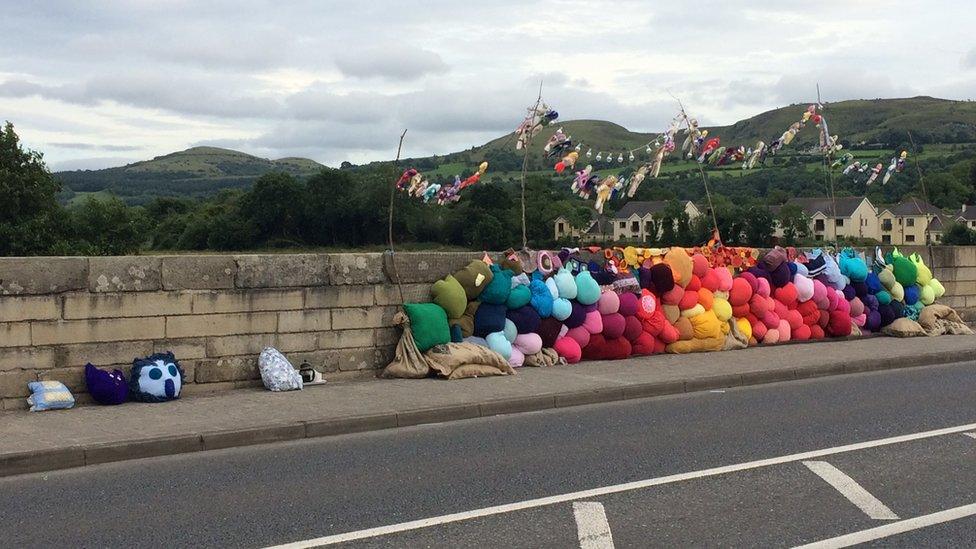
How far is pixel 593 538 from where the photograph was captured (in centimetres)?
573

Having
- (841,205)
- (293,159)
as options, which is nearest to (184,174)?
(293,159)

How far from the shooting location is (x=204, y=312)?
34.8 ft

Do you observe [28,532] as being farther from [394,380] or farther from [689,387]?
[689,387]

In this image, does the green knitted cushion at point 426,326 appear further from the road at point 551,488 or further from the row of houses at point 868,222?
the row of houses at point 868,222

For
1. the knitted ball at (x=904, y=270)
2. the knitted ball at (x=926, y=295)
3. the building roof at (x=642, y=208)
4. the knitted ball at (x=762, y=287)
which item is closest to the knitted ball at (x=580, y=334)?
the knitted ball at (x=762, y=287)

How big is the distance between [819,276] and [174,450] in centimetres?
1144

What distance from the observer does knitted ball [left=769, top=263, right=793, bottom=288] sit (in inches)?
611

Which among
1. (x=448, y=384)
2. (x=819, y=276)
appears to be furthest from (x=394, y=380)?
(x=819, y=276)

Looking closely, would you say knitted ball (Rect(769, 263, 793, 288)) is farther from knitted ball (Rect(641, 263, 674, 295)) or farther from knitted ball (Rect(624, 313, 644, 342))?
knitted ball (Rect(624, 313, 644, 342))

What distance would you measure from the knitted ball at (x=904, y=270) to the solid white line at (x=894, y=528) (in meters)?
11.4

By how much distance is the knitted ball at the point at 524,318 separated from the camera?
41.5 feet

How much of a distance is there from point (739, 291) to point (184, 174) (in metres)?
141

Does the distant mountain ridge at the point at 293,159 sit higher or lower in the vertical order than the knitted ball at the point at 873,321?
higher

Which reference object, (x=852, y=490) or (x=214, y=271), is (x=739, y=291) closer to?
(x=214, y=271)
